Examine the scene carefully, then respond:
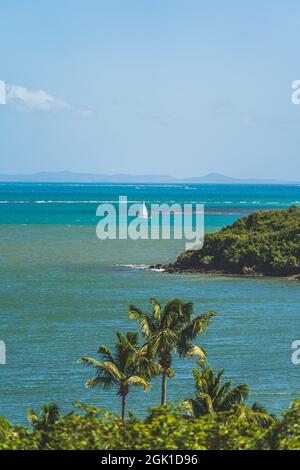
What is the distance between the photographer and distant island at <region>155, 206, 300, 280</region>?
300ft

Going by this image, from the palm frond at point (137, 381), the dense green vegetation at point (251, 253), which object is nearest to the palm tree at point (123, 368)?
the palm frond at point (137, 381)

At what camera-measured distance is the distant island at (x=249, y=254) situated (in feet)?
300

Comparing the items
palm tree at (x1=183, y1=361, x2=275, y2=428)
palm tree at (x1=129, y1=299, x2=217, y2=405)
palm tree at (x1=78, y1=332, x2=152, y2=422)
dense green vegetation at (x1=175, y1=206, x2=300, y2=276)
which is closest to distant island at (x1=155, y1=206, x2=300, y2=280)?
dense green vegetation at (x1=175, y1=206, x2=300, y2=276)

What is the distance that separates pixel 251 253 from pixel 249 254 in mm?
231

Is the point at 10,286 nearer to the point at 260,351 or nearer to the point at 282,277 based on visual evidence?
the point at 282,277

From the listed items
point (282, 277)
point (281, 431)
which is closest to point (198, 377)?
point (281, 431)

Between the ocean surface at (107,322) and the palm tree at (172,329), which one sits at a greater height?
the palm tree at (172,329)

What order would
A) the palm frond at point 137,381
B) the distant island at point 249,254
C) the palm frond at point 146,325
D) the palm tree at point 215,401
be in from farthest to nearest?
the distant island at point 249,254 < the palm frond at point 146,325 < the palm frond at point 137,381 < the palm tree at point 215,401

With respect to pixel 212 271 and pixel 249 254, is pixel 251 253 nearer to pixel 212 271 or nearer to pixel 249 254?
pixel 249 254

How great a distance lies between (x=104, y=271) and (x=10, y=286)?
48.4ft

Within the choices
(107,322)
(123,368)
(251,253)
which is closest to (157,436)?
(123,368)

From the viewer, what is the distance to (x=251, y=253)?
93312 millimetres

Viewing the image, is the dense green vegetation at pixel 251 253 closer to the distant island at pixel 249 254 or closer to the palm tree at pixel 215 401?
the distant island at pixel 249 254

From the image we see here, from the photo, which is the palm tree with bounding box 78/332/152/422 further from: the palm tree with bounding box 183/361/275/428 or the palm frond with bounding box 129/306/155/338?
the palm tree with bounding box 183/361/275/428
